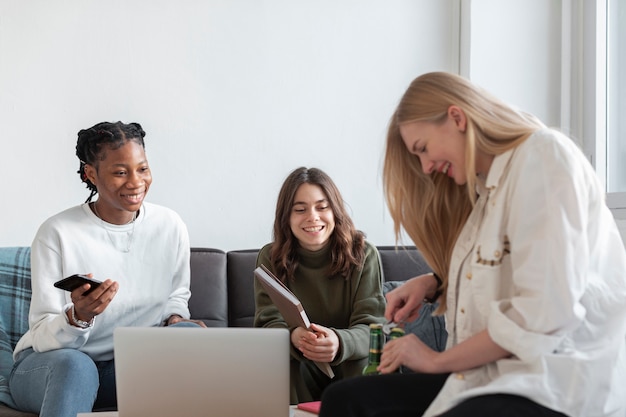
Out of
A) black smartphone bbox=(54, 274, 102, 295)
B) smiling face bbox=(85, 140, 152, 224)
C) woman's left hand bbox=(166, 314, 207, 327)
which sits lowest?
woman's left hand bbox=(166, 314, 207, 327)

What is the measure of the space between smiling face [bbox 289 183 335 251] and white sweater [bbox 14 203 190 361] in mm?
425

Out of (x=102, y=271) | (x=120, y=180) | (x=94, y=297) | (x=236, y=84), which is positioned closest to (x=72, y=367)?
(x=94, y=297)

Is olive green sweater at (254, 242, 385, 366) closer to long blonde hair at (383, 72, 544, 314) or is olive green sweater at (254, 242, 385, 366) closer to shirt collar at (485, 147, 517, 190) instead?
long blonde hair at (383, 72, 544, 314)

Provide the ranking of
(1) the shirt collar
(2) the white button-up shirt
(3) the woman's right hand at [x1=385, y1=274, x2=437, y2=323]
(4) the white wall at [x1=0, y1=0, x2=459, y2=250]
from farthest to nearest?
1. (4) the white wall at [x1=0, y1=0, x2=459, y2=250]
2. (3) the woman's right hand at [x1=385, y1=274, x2=437, y2=323]
3. (1) the shirt collar
4. (2) the white button-up shirt

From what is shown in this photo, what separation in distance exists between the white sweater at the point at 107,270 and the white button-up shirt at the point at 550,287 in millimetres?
1291

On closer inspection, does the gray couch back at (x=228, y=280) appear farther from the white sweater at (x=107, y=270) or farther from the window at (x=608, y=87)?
the window at (x=608, y=87)

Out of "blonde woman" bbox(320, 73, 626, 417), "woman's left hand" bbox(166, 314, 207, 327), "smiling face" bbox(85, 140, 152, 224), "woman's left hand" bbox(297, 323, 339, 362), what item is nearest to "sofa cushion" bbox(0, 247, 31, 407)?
"smiling face" bbox(85, 140, 152, 224)

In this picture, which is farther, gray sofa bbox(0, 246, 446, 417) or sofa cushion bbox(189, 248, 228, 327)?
sofa cushion bbox(189, 248, 228, 327)

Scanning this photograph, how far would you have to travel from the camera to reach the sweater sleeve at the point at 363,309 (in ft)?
7.70

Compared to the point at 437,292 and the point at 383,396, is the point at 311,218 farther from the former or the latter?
the point at 383,396

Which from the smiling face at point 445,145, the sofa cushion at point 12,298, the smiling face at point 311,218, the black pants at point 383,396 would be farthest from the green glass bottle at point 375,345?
the sofa cushion at point 12,298

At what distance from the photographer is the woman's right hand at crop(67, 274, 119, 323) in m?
2.15

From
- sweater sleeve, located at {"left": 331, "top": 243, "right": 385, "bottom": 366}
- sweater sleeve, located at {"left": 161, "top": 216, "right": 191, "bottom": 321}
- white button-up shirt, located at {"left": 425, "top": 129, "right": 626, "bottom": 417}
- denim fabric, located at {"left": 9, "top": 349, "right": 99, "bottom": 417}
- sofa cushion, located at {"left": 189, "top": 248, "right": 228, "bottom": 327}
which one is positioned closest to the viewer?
white button-up shirt, located at {"left": 425, "top": 129, "right": 626, "bottom": 417}

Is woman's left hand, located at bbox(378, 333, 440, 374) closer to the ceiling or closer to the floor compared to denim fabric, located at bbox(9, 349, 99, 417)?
closer to the ceiling
